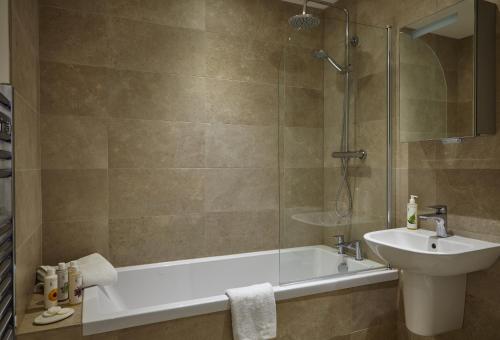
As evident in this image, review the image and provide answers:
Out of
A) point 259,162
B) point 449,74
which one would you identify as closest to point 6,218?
point 259,162

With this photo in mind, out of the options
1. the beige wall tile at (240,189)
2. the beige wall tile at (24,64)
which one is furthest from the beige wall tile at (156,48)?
the beige wall tile at (240,189)

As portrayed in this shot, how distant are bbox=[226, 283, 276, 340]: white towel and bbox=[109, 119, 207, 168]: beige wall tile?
→ 107 cm

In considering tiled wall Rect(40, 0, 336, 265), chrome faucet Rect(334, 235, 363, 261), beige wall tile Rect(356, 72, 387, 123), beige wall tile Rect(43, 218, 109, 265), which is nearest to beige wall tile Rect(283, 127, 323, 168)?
tiled wall Rect(40, 0, 336, 265)

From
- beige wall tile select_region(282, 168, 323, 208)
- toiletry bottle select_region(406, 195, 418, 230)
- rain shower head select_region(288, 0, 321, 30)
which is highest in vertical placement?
rain shower head select_region(288, 0, 321, 30)

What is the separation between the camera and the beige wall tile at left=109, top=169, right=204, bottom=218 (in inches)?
89.8

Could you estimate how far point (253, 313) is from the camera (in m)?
1.73

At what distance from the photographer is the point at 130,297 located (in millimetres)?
2217

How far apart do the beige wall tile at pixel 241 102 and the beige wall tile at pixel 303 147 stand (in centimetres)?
65

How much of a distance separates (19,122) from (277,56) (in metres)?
1.89

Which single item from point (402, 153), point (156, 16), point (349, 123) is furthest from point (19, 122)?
point (402, 153)

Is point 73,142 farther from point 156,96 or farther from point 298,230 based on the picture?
point 298,230

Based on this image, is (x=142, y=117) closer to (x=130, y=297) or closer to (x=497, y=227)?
(x=130, y=297)

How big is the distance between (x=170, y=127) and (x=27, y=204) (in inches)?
40.5

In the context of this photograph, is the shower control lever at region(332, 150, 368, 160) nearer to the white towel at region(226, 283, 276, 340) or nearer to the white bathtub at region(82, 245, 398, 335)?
the white bathtub at region(82, 245, 398, 335)
